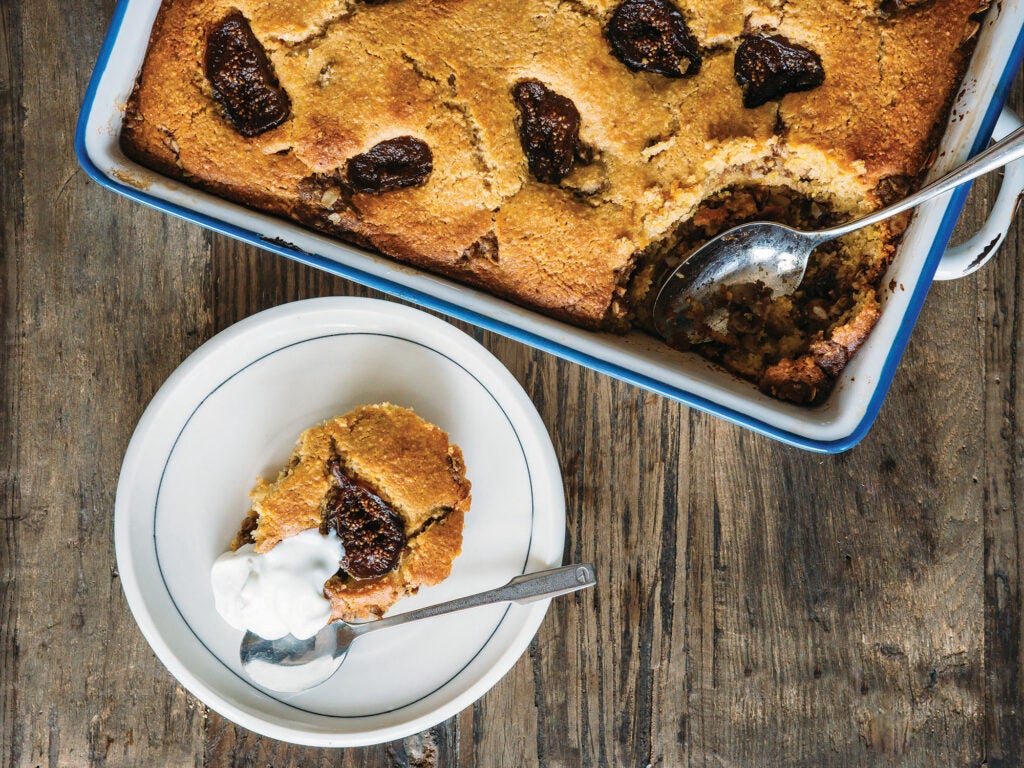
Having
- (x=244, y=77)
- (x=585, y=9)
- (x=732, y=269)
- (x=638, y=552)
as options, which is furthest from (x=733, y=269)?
(x=244, y=77)

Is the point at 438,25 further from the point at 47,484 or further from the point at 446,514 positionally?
the point at 47,484

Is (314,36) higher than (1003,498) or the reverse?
higher

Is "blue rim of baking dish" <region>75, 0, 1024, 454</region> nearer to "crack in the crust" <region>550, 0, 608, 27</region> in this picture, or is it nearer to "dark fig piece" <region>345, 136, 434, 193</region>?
"dark fig piece" <region>345, 136, 434, 193</region>

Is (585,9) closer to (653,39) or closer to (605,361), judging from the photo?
(653,39)

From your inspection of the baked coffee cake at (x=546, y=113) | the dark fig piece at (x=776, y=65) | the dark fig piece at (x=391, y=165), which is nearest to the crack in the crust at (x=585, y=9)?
the baked coffee cake at (x=546, y=113)

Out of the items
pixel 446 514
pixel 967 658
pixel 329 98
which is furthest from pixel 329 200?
pixel 967 658

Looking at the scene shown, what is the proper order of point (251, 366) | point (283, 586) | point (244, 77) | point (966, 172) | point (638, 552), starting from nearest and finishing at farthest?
point (966, 172)
point (244, 77)
point (283, 586)
point (251, 366)
point (638, 552)

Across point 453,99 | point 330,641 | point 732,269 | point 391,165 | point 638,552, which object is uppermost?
point 453,99
